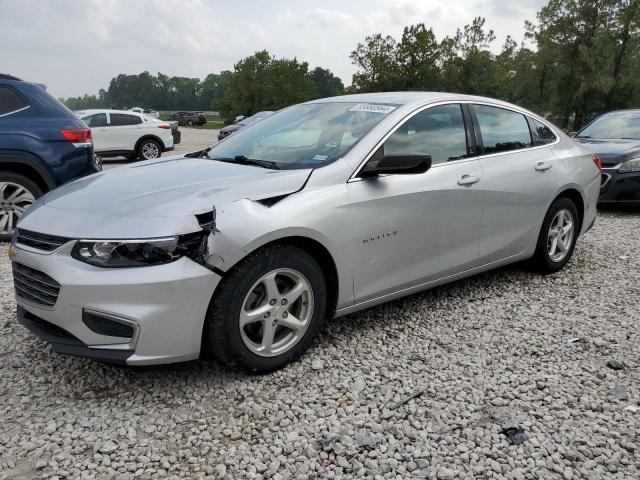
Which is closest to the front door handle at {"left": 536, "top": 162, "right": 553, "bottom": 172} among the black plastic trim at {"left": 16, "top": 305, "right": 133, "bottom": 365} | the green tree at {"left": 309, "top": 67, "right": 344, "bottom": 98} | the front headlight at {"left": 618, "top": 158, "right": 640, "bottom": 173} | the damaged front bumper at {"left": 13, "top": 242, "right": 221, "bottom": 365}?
the damaged front bumper at {"left": 13, "top": 242, "right": 221, "bottom": 365}

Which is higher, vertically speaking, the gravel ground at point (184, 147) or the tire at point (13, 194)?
the tire at point (13, 194)

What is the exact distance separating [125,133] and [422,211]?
14297 millimetres

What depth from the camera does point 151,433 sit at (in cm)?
264

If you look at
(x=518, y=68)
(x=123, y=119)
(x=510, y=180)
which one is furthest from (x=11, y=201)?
(x=518, y=68)

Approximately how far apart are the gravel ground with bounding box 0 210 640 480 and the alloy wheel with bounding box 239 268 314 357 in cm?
20

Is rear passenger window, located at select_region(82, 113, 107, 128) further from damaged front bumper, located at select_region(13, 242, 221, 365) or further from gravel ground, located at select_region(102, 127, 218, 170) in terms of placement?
damaged front bumper, located at select_region(13, 242, 221, 365)

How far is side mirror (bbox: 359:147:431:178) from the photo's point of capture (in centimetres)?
325

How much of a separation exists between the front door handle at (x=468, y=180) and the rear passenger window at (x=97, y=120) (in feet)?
46.1

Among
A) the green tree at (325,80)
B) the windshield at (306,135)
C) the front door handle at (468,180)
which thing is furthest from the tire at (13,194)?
the green tree at (325,80)

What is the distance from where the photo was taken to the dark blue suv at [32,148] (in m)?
5.87

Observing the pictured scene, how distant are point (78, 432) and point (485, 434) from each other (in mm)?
1898

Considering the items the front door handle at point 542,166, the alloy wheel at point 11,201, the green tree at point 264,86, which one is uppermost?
the green tree at point 264,86

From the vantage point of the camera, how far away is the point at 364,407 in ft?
9.38

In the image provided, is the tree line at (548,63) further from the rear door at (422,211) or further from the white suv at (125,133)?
the rear door at (422,211)
